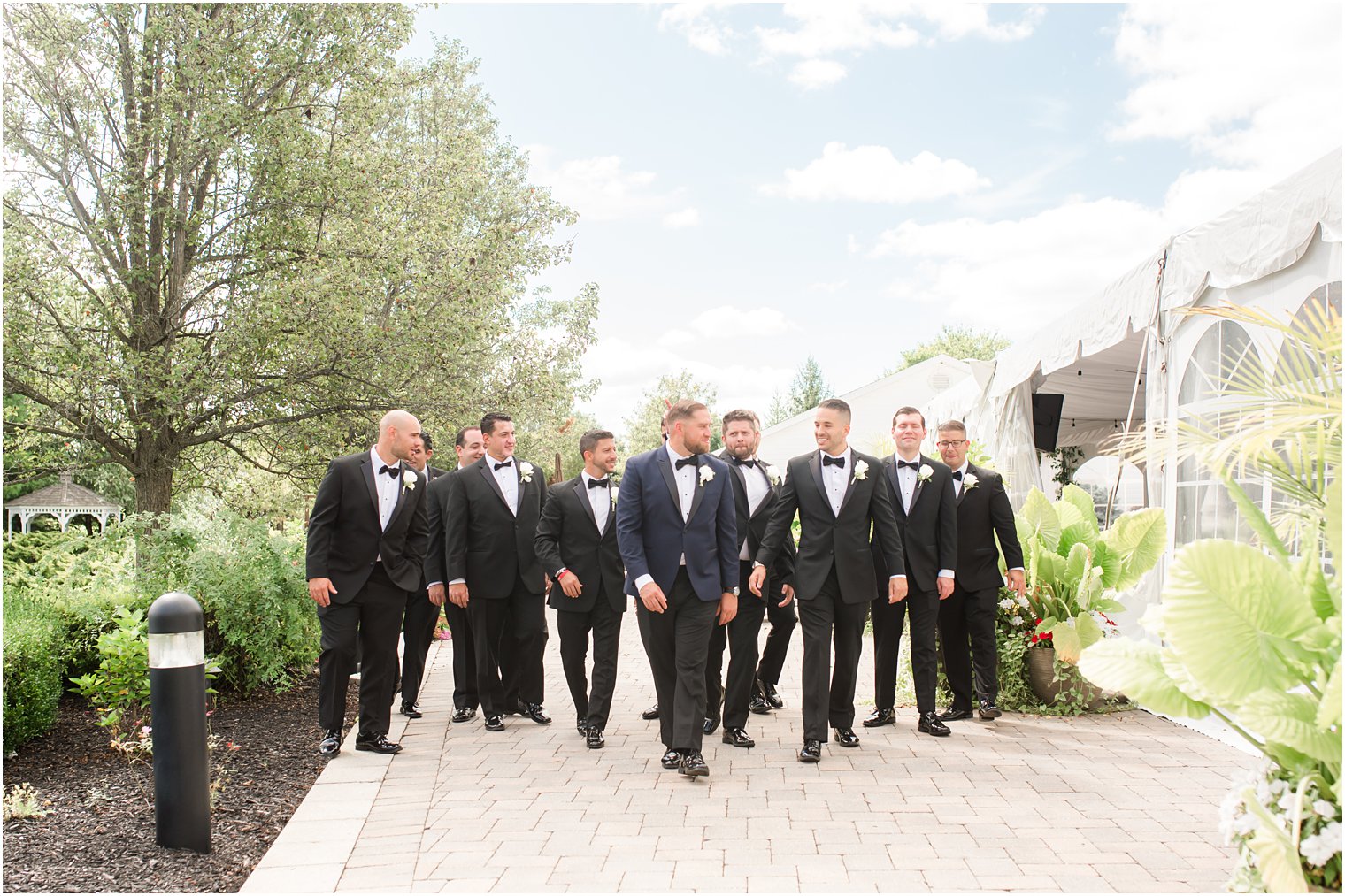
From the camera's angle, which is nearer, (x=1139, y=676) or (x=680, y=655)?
(x=1139, y=676)

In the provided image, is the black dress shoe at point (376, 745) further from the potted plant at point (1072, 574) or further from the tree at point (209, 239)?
the tree at point (209, 239)

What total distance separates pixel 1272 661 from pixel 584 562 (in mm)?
4663

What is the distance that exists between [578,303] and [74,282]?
1319cm

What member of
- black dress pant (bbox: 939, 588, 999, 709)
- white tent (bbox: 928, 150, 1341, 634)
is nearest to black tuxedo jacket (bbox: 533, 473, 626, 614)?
black dress pant (bbox: 939, 588, 999, 709)

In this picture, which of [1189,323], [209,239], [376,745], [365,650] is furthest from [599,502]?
[209,239]

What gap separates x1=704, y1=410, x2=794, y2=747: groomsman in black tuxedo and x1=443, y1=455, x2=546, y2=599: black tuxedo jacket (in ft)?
4.63

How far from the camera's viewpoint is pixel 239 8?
10.9 m

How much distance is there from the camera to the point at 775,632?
25.2ft

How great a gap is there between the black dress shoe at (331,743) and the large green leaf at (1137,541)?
541 cm

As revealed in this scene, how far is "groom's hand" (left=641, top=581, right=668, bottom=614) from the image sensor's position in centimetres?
557

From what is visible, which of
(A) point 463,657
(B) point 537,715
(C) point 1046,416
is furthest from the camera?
(C) point 1046,416

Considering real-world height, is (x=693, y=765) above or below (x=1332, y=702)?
below

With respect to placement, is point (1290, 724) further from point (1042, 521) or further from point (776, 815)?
point (1042, 521)

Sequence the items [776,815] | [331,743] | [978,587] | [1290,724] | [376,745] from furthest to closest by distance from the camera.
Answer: [978,587] → [376,745] → [331,743] → [776,815] → [1290,724]
